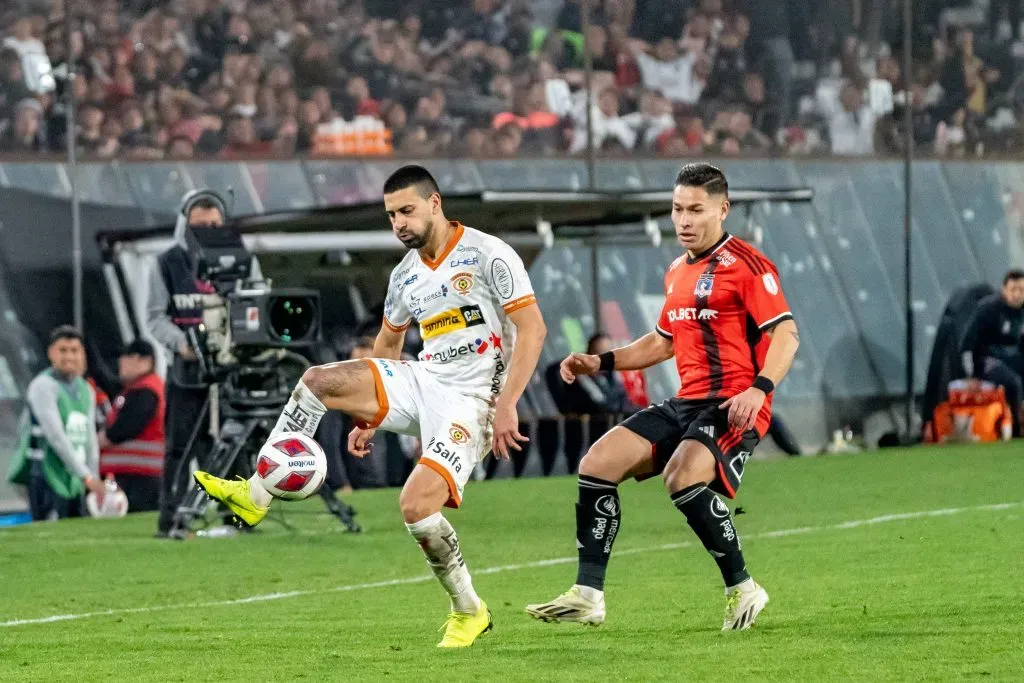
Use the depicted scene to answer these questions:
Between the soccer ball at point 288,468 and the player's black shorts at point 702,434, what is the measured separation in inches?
52.3

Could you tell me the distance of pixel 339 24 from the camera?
73.8 ft

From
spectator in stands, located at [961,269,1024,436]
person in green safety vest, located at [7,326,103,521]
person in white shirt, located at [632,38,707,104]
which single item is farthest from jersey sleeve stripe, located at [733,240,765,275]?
person in white shirt, located at [632,38,707,104]

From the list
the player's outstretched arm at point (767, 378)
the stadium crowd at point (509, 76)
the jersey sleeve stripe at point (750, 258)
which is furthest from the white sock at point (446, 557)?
the stadium crowd at point (509, 76)

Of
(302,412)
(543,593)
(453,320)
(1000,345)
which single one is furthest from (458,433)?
(1000,345)

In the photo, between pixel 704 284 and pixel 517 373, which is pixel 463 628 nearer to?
pixel 517 373

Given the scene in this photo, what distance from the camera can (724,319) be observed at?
8094 mm

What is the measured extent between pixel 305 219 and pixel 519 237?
2.32 meters

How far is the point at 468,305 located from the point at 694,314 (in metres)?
0.96

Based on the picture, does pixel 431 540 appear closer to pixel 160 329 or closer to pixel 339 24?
pixel 160 329

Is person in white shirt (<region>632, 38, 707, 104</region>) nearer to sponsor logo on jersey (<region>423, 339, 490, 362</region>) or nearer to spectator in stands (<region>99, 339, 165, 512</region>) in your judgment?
spectator in stands (<region>99, 339, 165, 512</region>)

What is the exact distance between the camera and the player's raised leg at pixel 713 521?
25.8 ft

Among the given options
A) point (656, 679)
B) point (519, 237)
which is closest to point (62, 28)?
point (519, 237)

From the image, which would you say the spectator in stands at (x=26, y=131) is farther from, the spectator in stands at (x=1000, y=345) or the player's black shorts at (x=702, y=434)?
the player's black shorts at (x=702, y=434)

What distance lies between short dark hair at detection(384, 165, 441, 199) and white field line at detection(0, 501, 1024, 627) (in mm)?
3118
